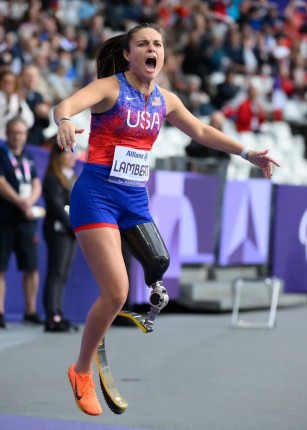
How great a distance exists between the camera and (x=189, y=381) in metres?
7.08

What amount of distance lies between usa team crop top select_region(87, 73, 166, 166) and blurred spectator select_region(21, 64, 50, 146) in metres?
6.03

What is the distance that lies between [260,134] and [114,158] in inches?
548

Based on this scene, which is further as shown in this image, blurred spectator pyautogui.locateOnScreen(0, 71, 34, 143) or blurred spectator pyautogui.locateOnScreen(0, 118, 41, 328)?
blurred spectator pyautogui.locateOnScreen(0, 71, 34, 143)

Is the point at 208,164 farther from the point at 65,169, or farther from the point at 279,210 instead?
the point at 65,169

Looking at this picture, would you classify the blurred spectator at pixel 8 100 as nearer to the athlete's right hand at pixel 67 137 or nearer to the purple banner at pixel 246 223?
the purple banner at pixel 246 223

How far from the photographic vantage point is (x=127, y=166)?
5.25 metres

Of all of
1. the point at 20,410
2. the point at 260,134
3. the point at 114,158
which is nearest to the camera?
the point at 114,158

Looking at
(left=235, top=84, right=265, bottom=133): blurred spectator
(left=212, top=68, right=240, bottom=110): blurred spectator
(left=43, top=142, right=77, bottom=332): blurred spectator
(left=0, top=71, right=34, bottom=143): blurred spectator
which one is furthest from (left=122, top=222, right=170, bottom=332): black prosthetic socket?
(left=212, top=68, right=240, bottom=110): blurred spectator

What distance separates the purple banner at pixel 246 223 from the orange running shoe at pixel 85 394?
664 centimetres

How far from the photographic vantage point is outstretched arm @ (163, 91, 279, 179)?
5516 mm

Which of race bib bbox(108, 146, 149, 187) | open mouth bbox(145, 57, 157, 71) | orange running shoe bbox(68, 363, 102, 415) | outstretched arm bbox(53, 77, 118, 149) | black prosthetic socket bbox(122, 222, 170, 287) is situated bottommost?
orange running shoe bbox(68, 363, 102, 415)

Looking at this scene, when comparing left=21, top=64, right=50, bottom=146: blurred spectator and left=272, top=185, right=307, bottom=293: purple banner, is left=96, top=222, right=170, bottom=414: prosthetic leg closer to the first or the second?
left=21, top=64, right=50, bottom=146: blurred spectator

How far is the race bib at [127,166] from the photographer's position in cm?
524

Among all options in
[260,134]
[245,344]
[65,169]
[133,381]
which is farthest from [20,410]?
[260,134]
